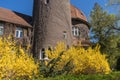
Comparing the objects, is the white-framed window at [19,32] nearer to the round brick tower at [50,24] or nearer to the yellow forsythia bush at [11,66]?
the round brick tower at [50,24]

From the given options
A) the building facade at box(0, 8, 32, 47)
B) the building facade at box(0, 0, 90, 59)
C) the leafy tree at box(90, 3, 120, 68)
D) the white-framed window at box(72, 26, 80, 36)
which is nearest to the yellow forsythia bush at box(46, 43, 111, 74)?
the building facade at box(0, 0, 90, 59)

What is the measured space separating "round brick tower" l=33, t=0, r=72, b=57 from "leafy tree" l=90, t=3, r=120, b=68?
6755mm

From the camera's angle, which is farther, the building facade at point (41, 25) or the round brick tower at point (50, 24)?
the round brick tower at point (50, 24)

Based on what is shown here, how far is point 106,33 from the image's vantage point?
132 ft

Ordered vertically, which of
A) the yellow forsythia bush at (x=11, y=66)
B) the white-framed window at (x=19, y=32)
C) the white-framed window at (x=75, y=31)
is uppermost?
the white-framed window at (x=75, y=31)

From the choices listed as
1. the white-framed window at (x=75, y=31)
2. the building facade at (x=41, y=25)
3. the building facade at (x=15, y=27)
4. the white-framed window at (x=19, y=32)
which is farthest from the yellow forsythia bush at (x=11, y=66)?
the white-framed window at (x=75, y=31)

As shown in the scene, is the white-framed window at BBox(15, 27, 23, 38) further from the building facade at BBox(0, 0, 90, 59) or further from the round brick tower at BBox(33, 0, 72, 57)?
the round brick tower at BBox(33, 0, 72, 57)

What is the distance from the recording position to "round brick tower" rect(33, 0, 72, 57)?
3288 centimetres

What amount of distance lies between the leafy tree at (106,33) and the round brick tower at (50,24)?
6.75 metres

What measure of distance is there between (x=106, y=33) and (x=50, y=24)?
10776mm

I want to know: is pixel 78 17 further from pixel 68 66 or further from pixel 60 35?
pixel 68 66

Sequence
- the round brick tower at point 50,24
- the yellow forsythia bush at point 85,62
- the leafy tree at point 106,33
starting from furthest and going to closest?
the leafy tree at point 106,33
the round brick tower at point 50,24
the yellow forsythia bush at point 85,62

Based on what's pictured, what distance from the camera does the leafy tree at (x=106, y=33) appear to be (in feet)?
128

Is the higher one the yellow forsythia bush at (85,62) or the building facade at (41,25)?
the building facade at (41,25)
